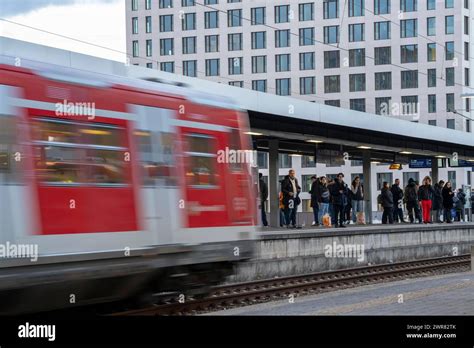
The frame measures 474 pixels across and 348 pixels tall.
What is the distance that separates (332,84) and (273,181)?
60.8 meters

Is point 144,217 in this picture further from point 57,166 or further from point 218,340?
point 218,340

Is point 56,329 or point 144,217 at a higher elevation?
point 144,217

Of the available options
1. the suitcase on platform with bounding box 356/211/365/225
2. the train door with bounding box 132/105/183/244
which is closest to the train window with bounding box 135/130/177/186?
the train door with bounding box 132/105/183/244

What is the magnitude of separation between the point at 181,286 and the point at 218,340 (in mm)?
6280

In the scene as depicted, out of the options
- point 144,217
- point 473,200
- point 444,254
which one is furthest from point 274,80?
point 144,217

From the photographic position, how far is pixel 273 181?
93.1 feet

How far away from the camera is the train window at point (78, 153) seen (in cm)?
1011

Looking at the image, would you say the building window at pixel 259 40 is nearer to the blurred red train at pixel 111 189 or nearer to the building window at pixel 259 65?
the building window at pixel 259 65

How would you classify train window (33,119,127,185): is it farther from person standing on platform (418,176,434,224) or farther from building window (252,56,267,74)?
building window (252,56,267,74)

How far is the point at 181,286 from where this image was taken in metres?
13.0

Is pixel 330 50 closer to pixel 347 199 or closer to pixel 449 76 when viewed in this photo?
pixel 449 76

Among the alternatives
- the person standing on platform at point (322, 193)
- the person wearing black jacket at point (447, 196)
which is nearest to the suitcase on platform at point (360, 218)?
the person wearing black jacket at point (447, 196)

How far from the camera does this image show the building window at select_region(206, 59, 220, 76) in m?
89.2

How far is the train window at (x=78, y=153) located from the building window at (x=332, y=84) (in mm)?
77750
